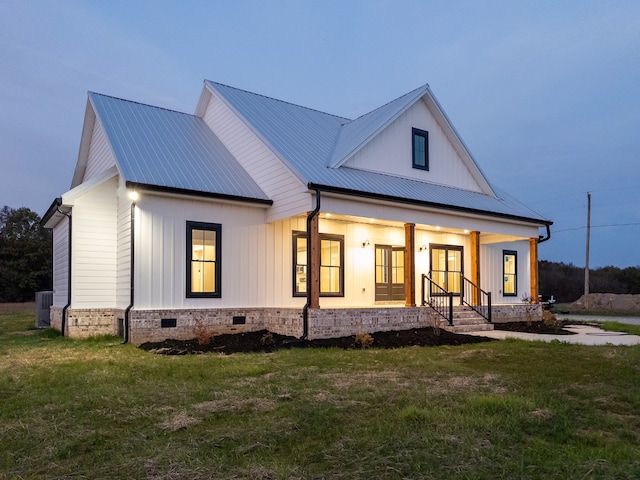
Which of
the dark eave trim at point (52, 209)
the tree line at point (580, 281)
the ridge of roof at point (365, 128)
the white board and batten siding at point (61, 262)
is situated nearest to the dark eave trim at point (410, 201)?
the ridge of roof at point (365, 128)

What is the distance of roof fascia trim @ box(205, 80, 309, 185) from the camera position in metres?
12.5

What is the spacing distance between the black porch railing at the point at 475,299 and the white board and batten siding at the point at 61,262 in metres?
11.3

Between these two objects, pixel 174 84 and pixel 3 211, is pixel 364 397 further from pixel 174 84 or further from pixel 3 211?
pixel 174 84

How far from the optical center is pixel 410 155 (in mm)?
16234

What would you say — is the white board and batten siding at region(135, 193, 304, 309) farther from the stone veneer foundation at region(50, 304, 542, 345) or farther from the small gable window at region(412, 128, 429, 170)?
the small gable window at region(412, 128, 429, 170)

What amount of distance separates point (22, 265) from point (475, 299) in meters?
36.7

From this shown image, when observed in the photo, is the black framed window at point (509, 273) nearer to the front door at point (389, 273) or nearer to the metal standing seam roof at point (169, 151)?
the front door at point (389, 273)

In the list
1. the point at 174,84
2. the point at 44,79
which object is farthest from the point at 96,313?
the point at 174,84

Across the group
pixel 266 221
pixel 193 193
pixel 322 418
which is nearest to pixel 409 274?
pixel 266 221

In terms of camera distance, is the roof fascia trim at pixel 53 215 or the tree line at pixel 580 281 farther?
the tree line at pixel 580 281

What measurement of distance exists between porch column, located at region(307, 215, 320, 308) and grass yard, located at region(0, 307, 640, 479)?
9.17 ft

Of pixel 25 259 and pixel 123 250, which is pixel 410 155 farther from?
pixel 25 259

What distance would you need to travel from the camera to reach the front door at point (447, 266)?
17.7 m

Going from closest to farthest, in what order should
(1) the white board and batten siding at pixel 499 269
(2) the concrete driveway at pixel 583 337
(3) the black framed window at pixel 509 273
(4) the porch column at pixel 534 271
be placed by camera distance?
1. (2) the concrete driveway at pixel 583 337
2. (4) the porch column at pixel 534 271
3. (1) the white board and batten siding at pixel 499 269
4. (3) the black framed window at pixel 509 273
